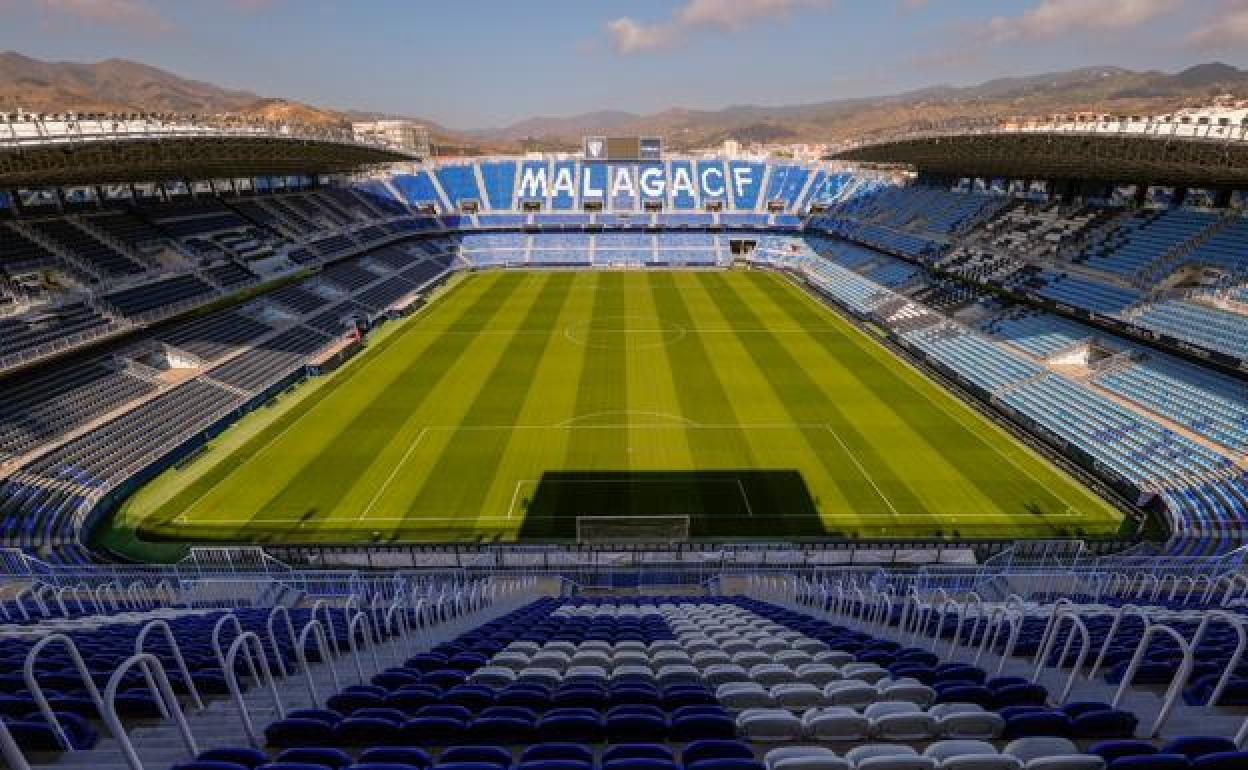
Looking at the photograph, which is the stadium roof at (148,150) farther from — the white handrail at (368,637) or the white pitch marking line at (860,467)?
the white pitch marking line at (860,467)

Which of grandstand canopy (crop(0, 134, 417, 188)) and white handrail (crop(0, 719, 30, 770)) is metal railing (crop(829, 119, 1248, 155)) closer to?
white handrail (crop(0, 719, 30, 770))

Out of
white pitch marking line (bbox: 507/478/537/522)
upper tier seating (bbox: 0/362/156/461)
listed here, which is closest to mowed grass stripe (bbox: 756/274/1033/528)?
white pitch marking line (bbox: 507/478/537/522)

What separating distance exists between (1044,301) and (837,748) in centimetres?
4031

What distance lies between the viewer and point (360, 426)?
99.9ft

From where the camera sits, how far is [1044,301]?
3703 centimetres

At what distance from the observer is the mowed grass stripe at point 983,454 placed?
23.0 m

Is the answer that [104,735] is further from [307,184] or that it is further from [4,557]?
[307,184]

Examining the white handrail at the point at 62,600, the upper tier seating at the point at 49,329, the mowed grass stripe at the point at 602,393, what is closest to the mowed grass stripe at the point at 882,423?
the mowed grass stripe at the point at 602,393

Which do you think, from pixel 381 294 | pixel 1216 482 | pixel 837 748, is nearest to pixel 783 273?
pixel 381 294

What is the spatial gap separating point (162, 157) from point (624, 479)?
2902 centimetres

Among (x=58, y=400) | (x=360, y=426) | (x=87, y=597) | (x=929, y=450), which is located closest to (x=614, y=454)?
(x=360, y=426)

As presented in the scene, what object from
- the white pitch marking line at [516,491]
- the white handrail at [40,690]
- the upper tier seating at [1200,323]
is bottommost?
the white pitch marking line at [516,491]

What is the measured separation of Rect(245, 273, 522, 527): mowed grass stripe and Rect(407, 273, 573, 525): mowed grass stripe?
9.09 feet

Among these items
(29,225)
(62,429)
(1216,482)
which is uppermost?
(29,225)
